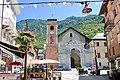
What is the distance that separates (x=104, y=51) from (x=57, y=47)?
533 inches

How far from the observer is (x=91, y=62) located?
55125 mm

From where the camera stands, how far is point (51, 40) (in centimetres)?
5747

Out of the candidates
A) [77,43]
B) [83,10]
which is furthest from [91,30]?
[83,10]

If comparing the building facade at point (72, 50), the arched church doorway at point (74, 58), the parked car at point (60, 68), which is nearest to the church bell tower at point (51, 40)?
the building facade at point (72, 50)

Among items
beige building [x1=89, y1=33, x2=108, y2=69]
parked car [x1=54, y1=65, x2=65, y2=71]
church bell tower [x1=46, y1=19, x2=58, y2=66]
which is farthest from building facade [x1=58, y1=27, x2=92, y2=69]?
beige building [x1=89, y1=33, x2=108, y2=69]

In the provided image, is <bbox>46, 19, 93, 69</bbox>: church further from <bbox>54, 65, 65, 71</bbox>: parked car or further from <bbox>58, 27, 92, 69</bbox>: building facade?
<bbox>54, 65, 65, 71</bbox>: parked car

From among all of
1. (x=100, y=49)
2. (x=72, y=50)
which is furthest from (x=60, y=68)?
(x=100, y=49)

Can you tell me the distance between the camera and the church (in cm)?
5506

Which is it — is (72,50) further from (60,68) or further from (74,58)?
(60,68)

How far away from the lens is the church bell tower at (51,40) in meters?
56.2

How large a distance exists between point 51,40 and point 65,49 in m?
5.30

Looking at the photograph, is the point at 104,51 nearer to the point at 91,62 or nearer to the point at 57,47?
the point at 91,62

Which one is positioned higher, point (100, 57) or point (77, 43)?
point (77, 43)

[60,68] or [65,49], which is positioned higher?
[65,49]
